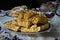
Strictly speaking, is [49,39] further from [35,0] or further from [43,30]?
[35,0]

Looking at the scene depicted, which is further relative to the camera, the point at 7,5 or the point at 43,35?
the point at 7,5

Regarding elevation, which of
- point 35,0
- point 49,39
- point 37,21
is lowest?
point 49,39

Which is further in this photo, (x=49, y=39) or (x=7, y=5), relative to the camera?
(x=7, y=5)

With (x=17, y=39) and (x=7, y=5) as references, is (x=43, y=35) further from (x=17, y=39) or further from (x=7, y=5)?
(x=7, y=5)

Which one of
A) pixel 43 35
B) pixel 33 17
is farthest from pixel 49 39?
pixel 33 17

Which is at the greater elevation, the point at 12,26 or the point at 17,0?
the point at 17,0

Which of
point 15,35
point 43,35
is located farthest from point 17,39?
point 43,35

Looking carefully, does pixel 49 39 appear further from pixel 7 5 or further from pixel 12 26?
pixel 7 5
